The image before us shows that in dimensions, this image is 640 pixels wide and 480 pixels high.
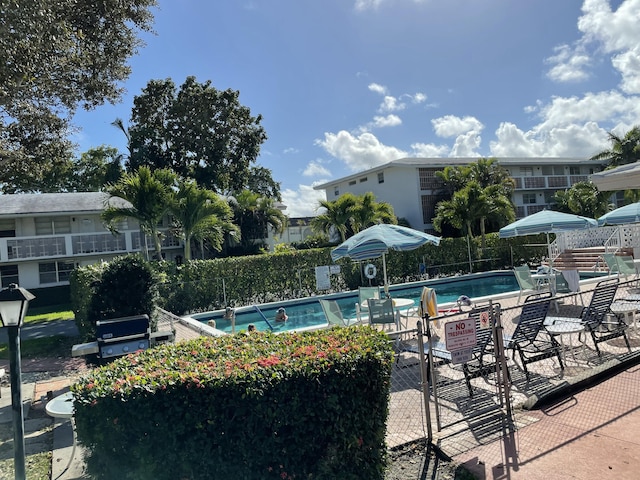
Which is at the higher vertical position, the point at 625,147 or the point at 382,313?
the point at 625,147

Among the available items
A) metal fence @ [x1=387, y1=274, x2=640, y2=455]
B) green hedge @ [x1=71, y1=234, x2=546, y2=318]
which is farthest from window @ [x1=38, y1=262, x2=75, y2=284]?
metal fence @ [x1=387, y1=274, x2=640, y2=455]

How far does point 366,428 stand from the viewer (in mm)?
3605

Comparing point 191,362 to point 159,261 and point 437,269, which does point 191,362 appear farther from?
point 437,269

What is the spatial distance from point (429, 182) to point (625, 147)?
1760 centimetres

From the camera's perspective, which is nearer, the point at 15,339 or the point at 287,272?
the point at 15,339

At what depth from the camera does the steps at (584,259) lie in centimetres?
2064

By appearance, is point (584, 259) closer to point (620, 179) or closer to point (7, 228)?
point (620, 179)

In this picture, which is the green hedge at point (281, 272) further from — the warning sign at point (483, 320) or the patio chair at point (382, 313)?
the warning sign at point (483, 320)

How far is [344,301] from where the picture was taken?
18.5m

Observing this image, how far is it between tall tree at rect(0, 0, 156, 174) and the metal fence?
9064 millimetres

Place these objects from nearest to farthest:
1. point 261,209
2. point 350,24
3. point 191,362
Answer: point 191,362
point 350,24
point 261,209

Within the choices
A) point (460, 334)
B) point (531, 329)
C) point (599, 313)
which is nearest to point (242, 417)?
point (460, 334)

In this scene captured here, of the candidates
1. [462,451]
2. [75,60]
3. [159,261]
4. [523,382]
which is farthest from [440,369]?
[159,261]

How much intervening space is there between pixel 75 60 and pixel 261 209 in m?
20.7
